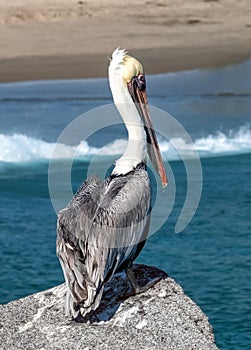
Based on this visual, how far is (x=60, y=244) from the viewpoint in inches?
227

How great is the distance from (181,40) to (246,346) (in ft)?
48.8

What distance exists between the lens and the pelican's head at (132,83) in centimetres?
620

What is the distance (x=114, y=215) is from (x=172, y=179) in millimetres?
6610

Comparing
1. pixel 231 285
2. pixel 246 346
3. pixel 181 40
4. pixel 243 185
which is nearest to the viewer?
pixel 246 346

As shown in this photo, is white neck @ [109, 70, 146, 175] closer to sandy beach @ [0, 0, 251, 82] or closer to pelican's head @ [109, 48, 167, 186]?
pelican's head @ [109, 48, 167, 186]

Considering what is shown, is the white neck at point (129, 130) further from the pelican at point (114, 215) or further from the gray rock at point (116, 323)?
the gray rock at point (116, 323)

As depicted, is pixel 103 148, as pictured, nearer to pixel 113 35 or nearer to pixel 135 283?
pixel 113 35

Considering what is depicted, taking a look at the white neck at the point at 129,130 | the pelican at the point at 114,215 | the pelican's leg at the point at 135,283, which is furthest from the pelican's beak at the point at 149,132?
the pelican's leg at the point at 135,283

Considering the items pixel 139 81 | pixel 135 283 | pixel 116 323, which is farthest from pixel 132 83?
pixel 116 323

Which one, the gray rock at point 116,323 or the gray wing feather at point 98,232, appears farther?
the gray wing feather at point 98,232

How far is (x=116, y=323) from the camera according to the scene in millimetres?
5688

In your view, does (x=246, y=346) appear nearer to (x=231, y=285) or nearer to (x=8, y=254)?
(x=231, y=285)

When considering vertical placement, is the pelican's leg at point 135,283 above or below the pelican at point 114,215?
below

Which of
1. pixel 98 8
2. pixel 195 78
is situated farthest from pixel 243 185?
pixel 98 8
